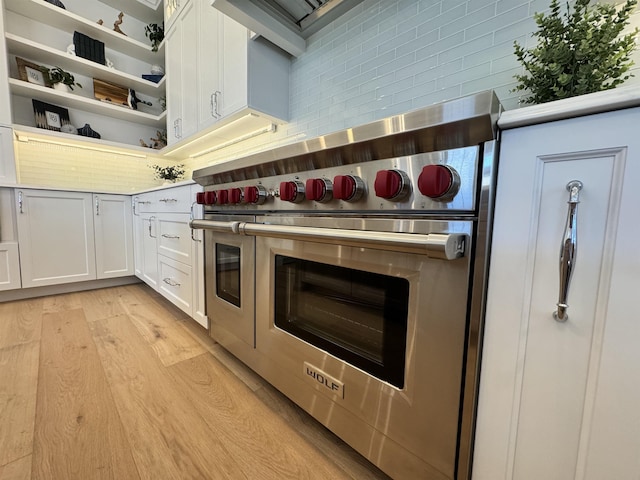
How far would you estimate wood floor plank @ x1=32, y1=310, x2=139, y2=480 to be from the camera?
27.0 inches

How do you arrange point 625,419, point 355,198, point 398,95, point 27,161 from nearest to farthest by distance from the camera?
1. point 625,419
2. point 355,198
3. point 398,95
4. point 27,161

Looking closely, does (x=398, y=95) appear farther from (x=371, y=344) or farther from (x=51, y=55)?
(x=51, y=55)

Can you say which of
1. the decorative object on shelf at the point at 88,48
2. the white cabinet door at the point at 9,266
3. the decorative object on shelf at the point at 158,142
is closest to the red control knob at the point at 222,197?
the white cabinet door at the point at 9,266

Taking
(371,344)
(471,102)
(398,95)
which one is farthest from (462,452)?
(398,95)

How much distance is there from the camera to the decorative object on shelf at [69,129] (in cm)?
227

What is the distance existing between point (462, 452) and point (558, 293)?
1.16 feet

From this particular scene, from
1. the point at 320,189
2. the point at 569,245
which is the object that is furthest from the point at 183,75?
the point at 569,245

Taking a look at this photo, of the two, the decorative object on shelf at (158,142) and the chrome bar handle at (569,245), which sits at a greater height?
the decorative object on shelf at (158,142)

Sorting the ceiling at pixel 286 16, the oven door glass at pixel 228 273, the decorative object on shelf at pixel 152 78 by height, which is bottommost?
the oven door glass at pixel 228 273

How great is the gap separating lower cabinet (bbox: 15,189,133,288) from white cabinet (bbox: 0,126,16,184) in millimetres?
187

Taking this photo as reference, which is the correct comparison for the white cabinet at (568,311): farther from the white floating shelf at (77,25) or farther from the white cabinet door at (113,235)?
the white floating shelf at (77,25)

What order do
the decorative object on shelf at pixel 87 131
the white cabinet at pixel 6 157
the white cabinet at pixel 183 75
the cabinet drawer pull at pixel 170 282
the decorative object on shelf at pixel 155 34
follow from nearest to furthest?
the cabinet drawer pull at pixel 170 282
the white cabinet at pixel 183 75
the white cabinet at pixel 6 157
the decorative object on shelf at pixel 87 131
the decorative object on shelf at pixel 155 34

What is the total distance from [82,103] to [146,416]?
2793 mm

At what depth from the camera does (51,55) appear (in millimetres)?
2119
